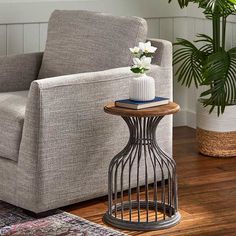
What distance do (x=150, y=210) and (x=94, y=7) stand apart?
1835 mm

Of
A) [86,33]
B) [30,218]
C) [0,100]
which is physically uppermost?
[86,33]

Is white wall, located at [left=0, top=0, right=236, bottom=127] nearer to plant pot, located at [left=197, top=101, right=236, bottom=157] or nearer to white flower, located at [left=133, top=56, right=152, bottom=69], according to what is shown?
plant pot, located at [left=197, top=101, right=236, bottom=157]

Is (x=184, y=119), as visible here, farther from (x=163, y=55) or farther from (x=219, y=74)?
(x=163, y=55)

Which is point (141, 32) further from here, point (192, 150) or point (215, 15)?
point (192, 150)

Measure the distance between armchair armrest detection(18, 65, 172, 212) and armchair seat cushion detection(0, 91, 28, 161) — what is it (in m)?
0.06

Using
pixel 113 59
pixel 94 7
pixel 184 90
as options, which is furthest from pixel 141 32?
pixel 184 90

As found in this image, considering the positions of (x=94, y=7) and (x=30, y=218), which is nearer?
(x=30, y=218)

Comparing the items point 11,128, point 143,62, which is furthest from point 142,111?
point 11,128

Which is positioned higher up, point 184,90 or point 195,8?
point 195,8

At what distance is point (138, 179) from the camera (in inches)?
147

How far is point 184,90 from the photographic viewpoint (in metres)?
5.67

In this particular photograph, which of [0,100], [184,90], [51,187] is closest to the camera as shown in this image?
[51,187]

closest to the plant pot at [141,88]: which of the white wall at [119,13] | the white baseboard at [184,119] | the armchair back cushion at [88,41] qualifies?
the armchair back cushion at [88,41]

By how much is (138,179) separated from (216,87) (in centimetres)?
110
